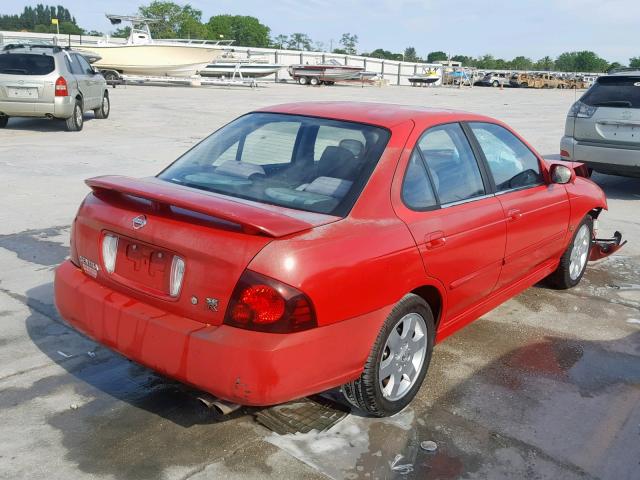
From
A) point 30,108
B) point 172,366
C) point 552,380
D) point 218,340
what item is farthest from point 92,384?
point 30,108

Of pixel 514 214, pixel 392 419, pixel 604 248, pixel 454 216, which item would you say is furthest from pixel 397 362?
pixel 604 248

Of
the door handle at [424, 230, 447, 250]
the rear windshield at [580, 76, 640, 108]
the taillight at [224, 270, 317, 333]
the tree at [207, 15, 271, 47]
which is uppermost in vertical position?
the tree at [207, 15, 271, 47]

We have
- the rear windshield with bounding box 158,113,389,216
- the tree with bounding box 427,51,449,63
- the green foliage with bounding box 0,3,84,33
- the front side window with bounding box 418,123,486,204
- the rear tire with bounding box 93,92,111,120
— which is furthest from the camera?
the tree with bounding box 427,51,449,63

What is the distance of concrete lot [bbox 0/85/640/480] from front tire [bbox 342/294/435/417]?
115mm

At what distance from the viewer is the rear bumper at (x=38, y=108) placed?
45.4 ft

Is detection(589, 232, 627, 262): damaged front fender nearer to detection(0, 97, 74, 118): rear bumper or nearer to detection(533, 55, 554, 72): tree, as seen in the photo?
detection(0, 97, 74, 118): rear bumper

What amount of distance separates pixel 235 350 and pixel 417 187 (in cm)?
140

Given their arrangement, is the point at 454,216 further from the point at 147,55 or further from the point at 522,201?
the point at 147,55

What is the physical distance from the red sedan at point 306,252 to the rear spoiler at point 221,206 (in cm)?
1

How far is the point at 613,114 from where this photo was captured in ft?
29.9

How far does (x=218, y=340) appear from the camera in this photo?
9.04 ft

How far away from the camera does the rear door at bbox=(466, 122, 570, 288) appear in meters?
4.26

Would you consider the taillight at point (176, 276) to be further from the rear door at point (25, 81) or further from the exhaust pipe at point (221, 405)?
the rear door at point (25, 81)

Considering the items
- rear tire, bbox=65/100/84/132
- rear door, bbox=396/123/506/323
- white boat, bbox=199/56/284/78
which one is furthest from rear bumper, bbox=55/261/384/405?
white boat, bbox=199/56/284/78
